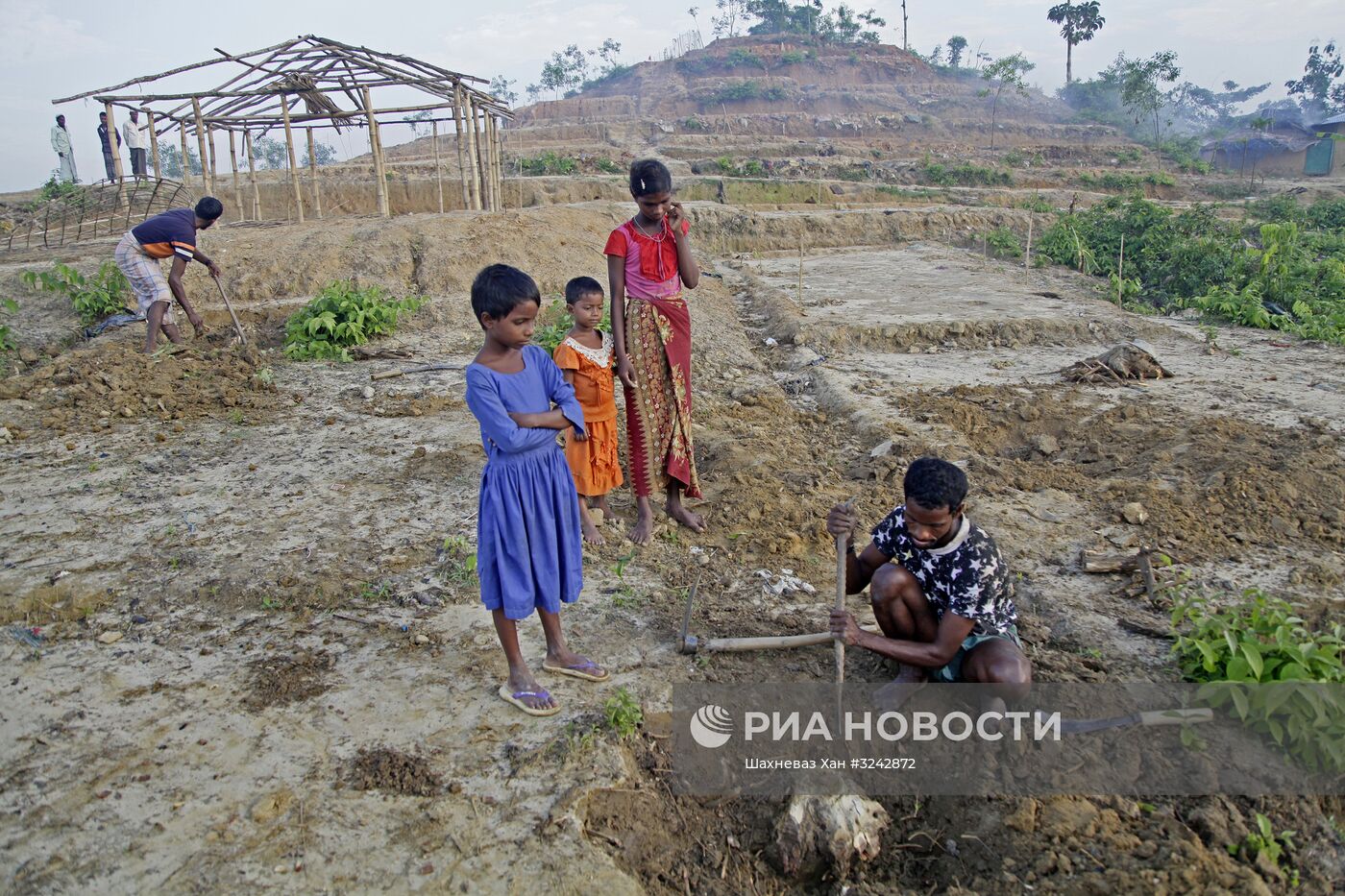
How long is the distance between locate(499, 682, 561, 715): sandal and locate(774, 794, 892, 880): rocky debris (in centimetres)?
84

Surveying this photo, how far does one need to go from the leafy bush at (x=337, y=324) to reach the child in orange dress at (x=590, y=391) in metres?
4.21

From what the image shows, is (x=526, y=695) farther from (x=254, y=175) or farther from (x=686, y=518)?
(x=254, y=175)

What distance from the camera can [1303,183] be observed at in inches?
1180

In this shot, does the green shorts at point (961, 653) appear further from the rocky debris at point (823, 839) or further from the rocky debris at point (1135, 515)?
the rocky debris at point (1135, 515)

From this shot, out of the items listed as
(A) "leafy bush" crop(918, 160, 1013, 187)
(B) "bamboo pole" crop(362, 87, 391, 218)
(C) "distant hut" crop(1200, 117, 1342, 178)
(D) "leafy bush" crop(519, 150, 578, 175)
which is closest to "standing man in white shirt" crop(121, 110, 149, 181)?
(B) "bamboo pole" crop(362, 87, 391, 218)

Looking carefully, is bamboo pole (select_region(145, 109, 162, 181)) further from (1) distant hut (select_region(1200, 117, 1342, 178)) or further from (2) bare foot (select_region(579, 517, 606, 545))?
(1) distant hut (select_region(1200, 117, 1342, 178))

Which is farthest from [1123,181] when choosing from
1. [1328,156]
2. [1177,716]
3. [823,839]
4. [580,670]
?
[823,839]

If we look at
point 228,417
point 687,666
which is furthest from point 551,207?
point 687,666

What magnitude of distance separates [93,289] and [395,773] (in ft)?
26.5

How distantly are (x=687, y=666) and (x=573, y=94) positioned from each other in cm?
6707

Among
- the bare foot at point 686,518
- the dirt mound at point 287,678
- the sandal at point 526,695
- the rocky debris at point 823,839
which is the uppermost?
the bare foot at point 686,518

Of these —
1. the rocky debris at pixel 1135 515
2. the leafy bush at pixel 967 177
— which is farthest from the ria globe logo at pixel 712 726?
the leafy bush at pixel 967 177

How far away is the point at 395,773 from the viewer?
236 centimetres

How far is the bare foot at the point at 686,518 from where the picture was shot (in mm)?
4027
